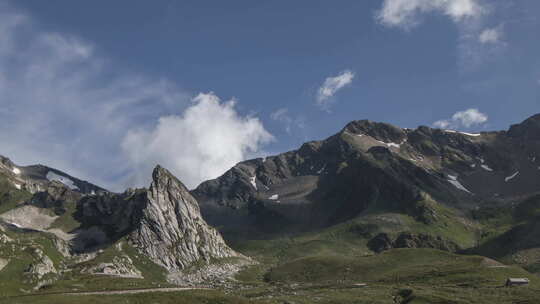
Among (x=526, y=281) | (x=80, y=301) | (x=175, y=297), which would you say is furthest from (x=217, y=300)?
(x=526, y=281)

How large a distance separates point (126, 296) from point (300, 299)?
55.9m

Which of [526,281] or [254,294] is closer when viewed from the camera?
[526,281]

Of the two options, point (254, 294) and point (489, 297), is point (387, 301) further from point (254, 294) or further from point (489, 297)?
point (254, 294)

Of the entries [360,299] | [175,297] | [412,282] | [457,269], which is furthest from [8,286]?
[457,269]

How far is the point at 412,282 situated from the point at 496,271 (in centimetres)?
3144

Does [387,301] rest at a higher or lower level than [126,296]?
lower

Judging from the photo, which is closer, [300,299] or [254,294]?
[300,299]

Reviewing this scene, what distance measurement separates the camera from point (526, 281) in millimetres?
166875

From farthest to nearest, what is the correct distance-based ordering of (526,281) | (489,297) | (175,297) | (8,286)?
(8,286), (526,281), (489,297), (175,297)

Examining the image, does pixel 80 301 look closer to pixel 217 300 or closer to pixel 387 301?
pixel 217 300

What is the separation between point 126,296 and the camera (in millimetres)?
130250

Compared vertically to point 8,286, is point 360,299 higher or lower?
lower

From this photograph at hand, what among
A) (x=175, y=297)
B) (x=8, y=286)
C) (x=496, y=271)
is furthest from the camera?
(x=496, y=271)

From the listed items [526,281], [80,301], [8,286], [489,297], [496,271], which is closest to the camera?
[80,301]
